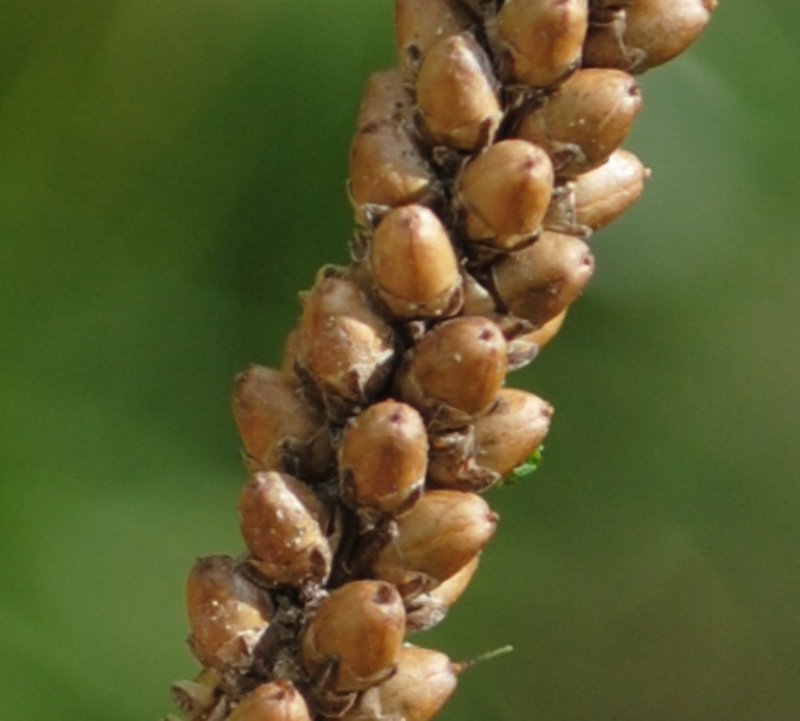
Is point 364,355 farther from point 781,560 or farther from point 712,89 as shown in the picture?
point 781,560

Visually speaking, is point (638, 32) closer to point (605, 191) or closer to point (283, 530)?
point (605, 191)

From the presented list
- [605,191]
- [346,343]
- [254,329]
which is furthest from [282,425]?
[254,329]

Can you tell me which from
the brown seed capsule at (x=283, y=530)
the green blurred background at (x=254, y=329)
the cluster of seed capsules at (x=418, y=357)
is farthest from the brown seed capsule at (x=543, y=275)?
the green blurred background at (x=254, y=329)

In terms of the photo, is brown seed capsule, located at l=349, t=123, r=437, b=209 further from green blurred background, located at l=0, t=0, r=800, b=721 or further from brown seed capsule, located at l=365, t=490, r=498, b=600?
green blurred background, located at l=0, t=0, r=800, b=721

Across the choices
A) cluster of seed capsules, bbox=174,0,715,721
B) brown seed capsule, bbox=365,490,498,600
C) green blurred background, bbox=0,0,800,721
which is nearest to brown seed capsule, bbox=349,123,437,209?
cluster of seed capsules, bbox=174,0,715,721

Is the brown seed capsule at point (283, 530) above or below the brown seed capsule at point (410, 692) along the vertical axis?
above

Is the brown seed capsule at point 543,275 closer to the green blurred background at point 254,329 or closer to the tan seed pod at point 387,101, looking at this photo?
the tan seed pod at point 387,101

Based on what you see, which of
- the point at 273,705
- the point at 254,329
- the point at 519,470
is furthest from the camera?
the point at 254,329

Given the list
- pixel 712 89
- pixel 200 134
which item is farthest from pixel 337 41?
pixel 712 89
